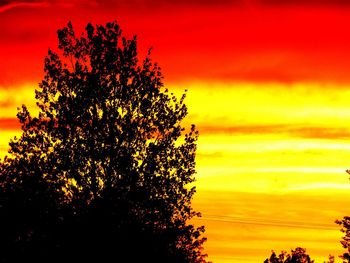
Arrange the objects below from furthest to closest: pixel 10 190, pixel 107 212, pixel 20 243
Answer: pixel 20 243 < pixel 10 190 < pixel 107 212

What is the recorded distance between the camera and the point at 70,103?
45.7 m

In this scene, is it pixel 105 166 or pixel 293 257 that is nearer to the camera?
pixel 105 166

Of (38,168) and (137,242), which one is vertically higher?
(38,168)

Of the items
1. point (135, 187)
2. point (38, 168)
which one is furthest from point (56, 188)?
point (135, 187)

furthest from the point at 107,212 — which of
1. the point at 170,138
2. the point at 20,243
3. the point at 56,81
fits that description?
the point at 20,243

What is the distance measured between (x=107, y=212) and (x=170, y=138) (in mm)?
5697

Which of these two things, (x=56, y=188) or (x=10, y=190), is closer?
(x=56, y=188)

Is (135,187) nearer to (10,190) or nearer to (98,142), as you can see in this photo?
(98,142)

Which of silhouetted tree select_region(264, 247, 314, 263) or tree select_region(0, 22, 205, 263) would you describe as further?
silhouetted tree select_region(264, 247, 314, 263)

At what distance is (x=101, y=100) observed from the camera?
45906 mm

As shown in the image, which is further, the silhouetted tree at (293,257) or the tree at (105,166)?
the silhouetted tree at (293,257)

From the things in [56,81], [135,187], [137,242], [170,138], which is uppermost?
[56,81]

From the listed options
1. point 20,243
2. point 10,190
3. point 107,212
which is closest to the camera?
point 107,212

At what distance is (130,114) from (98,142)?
2557mm
